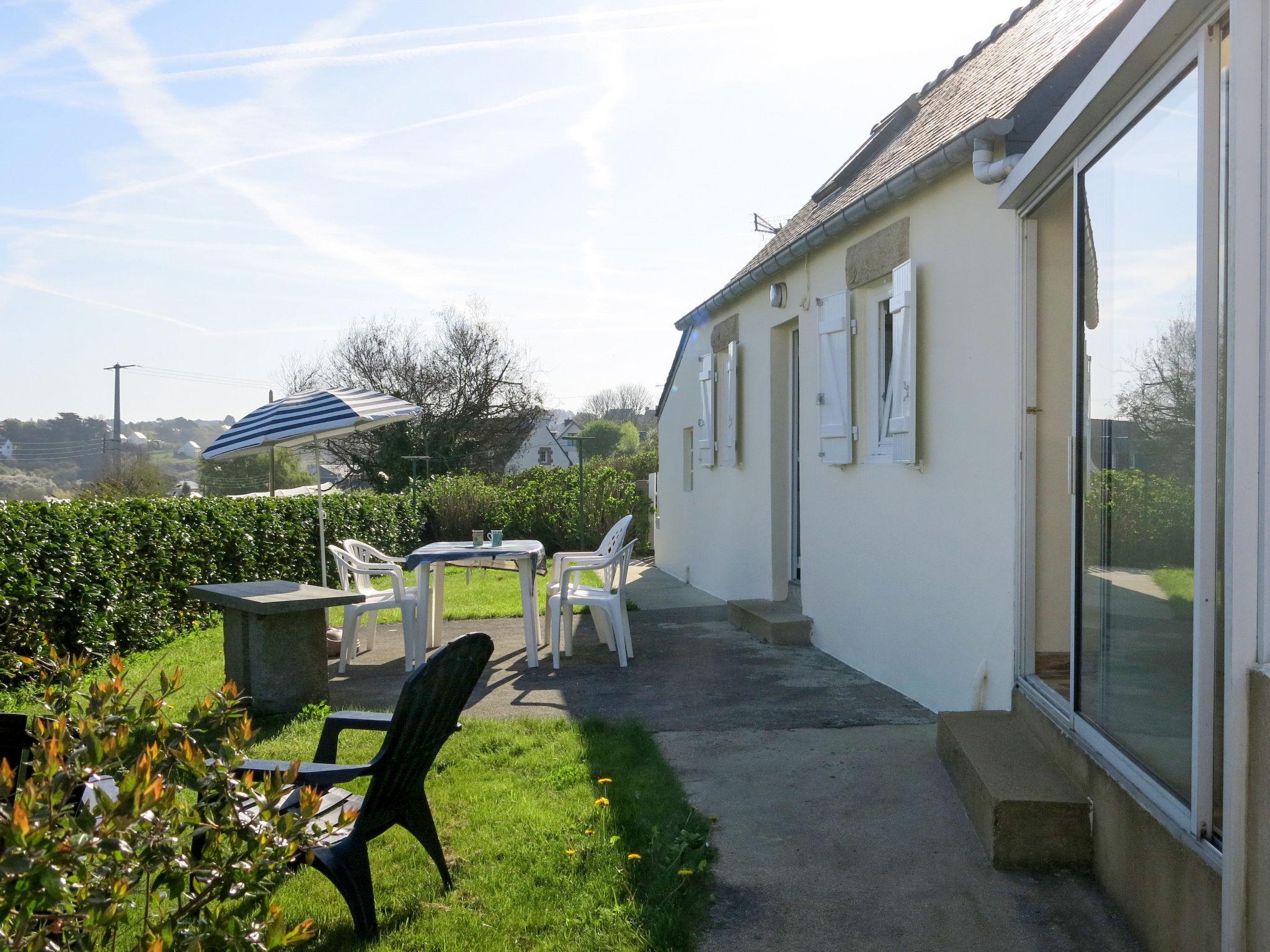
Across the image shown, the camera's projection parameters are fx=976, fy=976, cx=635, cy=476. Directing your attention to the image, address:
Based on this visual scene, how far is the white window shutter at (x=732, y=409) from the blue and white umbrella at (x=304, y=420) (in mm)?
3225

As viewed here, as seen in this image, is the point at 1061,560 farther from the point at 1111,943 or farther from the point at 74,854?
the point at 74,854

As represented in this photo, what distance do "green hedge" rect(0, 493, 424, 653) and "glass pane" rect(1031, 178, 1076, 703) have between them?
5.20 m

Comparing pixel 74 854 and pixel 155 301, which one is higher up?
pixel 155 301

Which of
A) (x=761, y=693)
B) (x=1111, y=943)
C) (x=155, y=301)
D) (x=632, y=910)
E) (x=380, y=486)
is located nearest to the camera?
(x=1111, y=943)

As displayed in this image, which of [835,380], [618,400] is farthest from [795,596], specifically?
[618,400]

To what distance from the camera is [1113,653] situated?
314 centimetres

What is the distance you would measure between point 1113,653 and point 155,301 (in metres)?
15.3

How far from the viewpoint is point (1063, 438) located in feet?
14.4

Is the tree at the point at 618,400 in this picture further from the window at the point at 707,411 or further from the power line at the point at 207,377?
the window at the point at 707,411

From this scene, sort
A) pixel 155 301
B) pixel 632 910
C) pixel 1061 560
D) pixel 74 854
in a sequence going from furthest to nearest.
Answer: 1. pixel 155 301
2. pixel 1061 560
3. pixel 632 910
4. pixel 74 854

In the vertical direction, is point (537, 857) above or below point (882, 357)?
below

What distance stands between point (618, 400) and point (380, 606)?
56565mm

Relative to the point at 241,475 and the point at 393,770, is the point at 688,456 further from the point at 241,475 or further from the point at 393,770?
the point at 241,475

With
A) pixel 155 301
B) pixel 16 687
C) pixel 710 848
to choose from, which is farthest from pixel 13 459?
pixel 710 848
